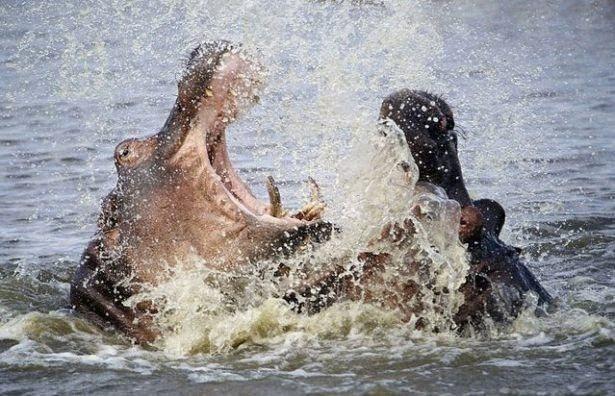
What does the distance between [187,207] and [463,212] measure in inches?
53.8

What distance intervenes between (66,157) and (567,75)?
6.36 metres

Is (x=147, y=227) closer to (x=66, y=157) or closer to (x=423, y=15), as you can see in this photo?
(x=66, y=157)

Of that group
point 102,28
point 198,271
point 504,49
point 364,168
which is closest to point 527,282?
point 364,168

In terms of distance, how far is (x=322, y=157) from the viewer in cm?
802

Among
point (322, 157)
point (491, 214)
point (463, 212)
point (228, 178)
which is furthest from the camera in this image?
point (322, 157)

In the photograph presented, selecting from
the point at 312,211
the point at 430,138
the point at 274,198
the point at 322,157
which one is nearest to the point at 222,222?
the point at 274,198

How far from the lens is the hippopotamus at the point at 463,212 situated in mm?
6141

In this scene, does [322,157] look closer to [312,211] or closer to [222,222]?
[312,211]

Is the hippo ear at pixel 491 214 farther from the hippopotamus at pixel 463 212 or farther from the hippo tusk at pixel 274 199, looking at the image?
the hippo tusk at pixel 274 199

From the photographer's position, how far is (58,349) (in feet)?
20.5

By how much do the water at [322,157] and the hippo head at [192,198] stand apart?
331 mm

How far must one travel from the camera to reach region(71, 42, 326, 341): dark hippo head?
19.4 ft

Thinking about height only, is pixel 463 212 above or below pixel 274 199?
below

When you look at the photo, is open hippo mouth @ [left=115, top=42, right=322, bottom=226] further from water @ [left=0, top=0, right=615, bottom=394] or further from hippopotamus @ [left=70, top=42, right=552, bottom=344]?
water @ [left=0, top=0, right=615, bottom=394]
